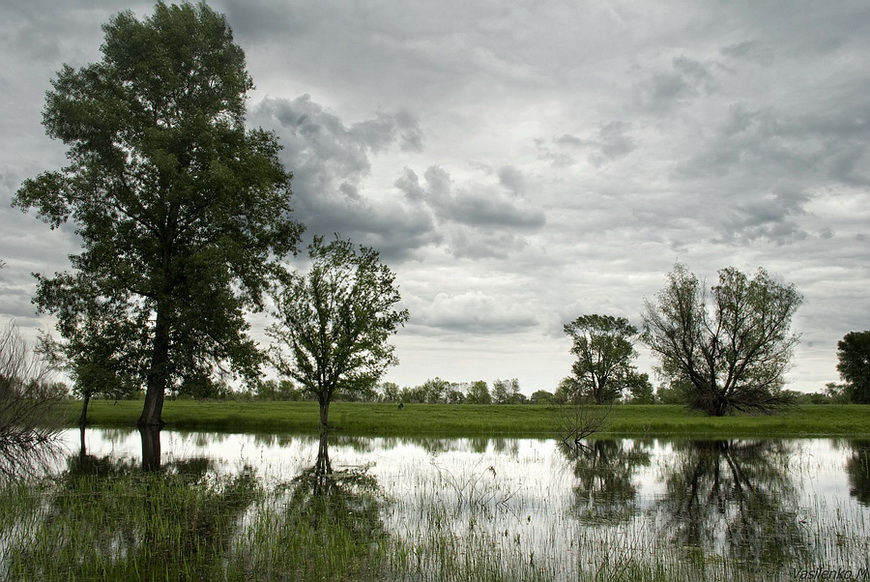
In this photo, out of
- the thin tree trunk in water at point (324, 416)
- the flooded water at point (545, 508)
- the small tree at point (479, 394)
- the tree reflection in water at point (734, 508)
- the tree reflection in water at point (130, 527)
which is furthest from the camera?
the small tree at point (479, 394)

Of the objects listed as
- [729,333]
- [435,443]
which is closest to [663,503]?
[435,443]

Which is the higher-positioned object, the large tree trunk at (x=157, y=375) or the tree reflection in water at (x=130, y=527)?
the large tree trunk at (x=157, y=375)

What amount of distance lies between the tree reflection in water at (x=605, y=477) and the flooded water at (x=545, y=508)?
0.09 m

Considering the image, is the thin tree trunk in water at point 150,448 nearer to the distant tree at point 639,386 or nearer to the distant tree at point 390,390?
the distant tree at point 639,386

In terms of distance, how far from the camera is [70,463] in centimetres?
2269

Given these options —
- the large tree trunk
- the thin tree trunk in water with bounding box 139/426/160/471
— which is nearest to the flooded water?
the thin tree trunk in water with bounding box 139/426/160/471

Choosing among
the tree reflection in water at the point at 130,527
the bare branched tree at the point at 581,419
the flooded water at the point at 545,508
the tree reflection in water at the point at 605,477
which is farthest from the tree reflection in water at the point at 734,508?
the tree reflection in water at the point at 130,527

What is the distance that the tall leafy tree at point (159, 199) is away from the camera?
30688 mm

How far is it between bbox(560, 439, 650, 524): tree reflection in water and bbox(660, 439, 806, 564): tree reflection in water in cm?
105

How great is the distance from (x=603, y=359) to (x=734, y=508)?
2931 inches

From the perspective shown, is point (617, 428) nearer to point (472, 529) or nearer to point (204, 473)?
point (204, 473)

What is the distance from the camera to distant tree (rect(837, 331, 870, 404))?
87.4m

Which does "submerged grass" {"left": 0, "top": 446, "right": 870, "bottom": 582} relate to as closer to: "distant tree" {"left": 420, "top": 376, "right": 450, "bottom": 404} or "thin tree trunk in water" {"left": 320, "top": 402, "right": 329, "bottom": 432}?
"thin tree trunk in water" {"left": 320, "top": 402, "right": 329, "bottom": 432}

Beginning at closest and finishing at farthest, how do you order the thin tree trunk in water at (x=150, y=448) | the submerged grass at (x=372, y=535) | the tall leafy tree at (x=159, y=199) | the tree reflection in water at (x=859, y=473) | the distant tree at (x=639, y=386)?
the submerged grass at (x=372, y=535)
the tree reflection in water at (x=859, y=473)
the thin tree trunk in water at (x=150, y=448)
the tall leafy tree at (x=159, y=199)
the distant tree at (x=639, y=386)
